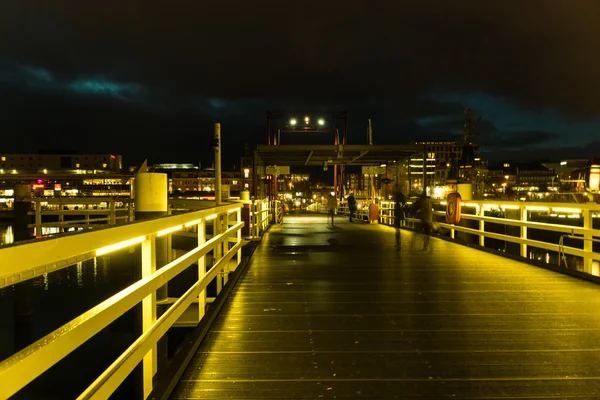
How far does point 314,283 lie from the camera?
A: 7727 mm

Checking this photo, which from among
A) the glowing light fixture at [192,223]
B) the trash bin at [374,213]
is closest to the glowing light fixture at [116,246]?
the glowing light fixture at [192,223]

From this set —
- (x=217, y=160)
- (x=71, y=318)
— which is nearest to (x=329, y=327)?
(x=217, y=160)

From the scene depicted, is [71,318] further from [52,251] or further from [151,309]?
[52,251]

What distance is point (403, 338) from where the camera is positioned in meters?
4.84

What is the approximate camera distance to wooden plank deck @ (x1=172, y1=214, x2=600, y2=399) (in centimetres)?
370

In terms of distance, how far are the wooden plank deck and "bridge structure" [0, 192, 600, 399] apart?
0.02 m

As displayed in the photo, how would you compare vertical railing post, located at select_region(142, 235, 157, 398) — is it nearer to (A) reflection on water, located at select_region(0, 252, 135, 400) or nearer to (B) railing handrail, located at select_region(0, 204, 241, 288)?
(B) railing handrail, located at select_region(0, 204, 241, 288)

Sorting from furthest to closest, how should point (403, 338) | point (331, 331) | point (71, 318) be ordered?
point (71, 318) < point (331, 331) < point (403, 338)

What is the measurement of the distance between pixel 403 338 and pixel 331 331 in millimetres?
742

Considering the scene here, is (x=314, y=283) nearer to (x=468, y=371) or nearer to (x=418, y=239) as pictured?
(x=468, y=371)

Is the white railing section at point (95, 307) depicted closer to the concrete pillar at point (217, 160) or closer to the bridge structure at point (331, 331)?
the bridge structure at point (331, 331)

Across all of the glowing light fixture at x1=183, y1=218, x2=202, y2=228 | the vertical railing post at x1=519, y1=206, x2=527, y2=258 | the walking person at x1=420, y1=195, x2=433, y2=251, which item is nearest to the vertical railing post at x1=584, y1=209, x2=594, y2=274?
the vertical railing post at x1=519, y1=206, x2=527, y2=258

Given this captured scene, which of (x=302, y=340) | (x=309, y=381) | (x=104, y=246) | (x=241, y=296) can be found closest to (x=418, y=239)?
(x=241, y=296)

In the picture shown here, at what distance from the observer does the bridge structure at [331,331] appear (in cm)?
251
